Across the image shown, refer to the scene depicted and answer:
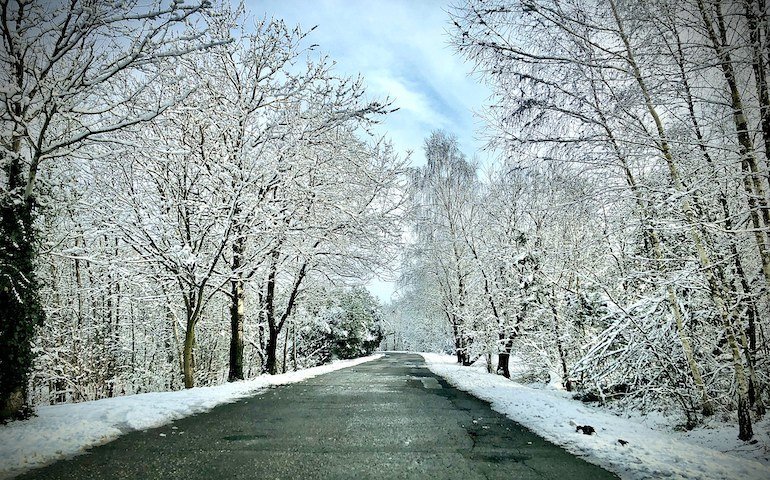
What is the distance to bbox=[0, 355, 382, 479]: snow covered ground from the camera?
3.47 meters

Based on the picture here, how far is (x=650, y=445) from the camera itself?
4398 mm

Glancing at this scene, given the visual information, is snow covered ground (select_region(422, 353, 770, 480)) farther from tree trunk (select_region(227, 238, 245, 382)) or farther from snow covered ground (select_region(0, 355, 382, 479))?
tree trunk (select_region(227, 238, 245, 382))

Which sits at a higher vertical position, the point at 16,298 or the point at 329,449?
the point at 16,298

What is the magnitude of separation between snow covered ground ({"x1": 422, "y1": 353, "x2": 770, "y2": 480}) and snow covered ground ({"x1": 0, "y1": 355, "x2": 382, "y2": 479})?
16.7 feet

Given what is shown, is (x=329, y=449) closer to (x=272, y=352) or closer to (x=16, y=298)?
(x=16, y=298)

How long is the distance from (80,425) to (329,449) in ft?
9.20

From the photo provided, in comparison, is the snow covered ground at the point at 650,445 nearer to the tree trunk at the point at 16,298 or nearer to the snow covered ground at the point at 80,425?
the snow covered ground at the point at 80,425

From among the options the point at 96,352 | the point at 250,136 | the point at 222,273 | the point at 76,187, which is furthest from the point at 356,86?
the point at 96,352

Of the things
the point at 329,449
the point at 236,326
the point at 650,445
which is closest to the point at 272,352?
the point at 236,326

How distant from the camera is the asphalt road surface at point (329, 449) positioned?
3.35 m

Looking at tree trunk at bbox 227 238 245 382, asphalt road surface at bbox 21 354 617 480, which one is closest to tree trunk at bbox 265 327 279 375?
tree trunk at bbox 227 238 245 382

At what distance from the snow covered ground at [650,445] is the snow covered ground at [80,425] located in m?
5.08

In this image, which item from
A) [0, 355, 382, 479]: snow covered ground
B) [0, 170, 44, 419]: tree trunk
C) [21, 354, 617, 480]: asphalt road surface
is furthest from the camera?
[0, 170, 44, 419]: tree trunk

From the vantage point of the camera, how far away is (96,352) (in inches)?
603
